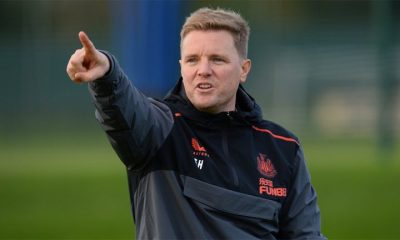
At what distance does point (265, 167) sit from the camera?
3467mm

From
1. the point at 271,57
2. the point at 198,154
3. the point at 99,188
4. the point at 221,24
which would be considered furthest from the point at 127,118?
the point at 271,57

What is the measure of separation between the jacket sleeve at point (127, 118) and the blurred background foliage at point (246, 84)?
707 cm

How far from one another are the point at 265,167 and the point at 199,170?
1.00ft

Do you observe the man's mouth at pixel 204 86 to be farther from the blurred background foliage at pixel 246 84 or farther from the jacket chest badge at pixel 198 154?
the blurred background foliage at pixel 246 84

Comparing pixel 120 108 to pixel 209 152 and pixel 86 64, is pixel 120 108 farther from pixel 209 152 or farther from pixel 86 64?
pixel 209 152

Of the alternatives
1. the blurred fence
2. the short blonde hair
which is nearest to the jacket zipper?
the short blonde hair

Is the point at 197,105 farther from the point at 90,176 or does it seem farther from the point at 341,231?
the point at 90,176

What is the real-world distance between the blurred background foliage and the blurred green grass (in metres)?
0.04

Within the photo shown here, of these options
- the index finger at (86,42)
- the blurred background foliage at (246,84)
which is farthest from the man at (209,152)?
the blurred background foliage at (246,84)

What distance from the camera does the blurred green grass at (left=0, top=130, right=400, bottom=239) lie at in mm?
7836

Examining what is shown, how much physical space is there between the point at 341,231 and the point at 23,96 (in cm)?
756

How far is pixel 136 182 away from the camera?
336 cm

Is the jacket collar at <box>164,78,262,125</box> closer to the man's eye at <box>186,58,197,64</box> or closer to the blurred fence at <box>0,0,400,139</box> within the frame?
the man's eye at <box>186,58,197,64</box>

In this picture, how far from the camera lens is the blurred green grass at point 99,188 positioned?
7.84 meters
